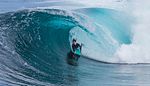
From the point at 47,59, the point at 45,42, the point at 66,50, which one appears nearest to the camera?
the point at 47,59

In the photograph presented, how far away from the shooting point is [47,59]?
1920cm

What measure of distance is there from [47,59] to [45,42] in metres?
2.55

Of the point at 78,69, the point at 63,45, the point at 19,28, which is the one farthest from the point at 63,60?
the point at 19,28

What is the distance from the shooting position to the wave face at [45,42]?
1633cm

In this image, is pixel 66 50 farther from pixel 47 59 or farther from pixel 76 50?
pixel 47 59

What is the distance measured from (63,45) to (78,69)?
Result: 362 centimetres

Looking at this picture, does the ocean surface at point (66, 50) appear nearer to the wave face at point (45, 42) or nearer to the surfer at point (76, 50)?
the wave face at point (45, 42)

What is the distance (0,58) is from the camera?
17.8m

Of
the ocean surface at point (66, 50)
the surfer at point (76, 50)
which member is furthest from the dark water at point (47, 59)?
the surfer at point (76, 50)

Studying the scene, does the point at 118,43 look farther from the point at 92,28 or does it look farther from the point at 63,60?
the point at 63,60

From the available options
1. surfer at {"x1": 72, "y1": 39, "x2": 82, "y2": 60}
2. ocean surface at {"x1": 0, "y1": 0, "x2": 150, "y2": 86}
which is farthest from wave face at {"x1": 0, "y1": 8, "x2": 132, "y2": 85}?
surfer at {"x1": 72, "y1": 39, "x2": 82, "y2": 60}

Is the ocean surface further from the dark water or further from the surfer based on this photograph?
the surfer

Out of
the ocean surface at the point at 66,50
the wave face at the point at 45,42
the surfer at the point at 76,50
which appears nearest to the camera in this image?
the ocean surface at the point at 66,50

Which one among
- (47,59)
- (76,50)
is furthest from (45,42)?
(76,50)
